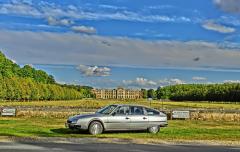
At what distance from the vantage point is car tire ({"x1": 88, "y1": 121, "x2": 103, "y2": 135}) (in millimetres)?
20703

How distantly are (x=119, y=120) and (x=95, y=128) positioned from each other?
3.85 feet

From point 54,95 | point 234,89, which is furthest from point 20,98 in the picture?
point 234,89

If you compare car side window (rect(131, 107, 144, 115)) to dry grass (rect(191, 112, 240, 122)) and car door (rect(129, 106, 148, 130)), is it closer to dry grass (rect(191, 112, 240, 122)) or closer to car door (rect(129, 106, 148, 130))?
car door (rect(129, 106, 148, 130))

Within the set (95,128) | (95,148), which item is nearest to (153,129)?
(95,128)

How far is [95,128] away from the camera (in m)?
20.8

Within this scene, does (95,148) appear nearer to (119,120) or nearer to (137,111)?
(119,120)

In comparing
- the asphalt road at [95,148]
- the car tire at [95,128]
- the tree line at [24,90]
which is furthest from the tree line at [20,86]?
the asphalt road at [95,148]

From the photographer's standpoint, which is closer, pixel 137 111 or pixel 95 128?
pixel 95 128

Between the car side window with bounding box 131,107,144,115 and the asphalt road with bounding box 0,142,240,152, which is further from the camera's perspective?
the car side window with bounding box 131,107,144,115

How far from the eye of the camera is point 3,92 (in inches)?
3915

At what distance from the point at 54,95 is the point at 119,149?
12536 centimetres

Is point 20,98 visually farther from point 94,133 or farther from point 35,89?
point 94,133

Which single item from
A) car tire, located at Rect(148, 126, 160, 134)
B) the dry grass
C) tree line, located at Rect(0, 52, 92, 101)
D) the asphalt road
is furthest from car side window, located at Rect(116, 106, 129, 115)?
tree line, located at Rect(0, 52, 92, 101)

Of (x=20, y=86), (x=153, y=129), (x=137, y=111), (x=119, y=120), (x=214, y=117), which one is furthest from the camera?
(x=20, y=86)
